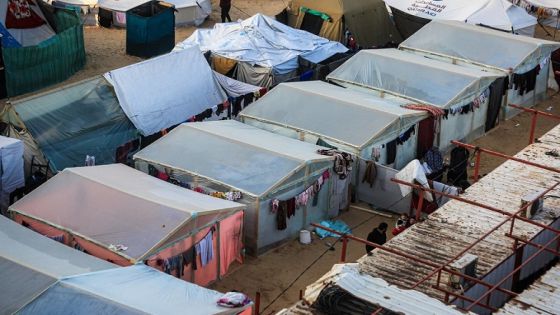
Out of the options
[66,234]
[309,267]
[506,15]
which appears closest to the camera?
[66,234]

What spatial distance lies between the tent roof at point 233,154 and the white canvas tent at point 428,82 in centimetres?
442

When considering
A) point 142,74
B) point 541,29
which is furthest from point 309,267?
point 541,29

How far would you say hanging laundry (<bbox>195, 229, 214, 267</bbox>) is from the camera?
17766 millimetres

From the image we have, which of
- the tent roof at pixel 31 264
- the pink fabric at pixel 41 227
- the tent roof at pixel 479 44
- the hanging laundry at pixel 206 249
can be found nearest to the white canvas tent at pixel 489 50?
the tent roof at pixel 479 44

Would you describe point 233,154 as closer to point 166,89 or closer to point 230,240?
point 230,240

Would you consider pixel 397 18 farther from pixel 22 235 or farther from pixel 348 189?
pixel 22 235

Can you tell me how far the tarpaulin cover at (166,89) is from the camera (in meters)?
23.2

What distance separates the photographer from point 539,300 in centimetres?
1405

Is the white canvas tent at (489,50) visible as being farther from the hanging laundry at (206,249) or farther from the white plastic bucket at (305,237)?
the hanging laundry at (206,249)

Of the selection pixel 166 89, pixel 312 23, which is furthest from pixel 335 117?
pixel 312 23

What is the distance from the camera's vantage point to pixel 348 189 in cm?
2134

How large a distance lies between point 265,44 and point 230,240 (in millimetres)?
10269

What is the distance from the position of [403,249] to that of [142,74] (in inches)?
405

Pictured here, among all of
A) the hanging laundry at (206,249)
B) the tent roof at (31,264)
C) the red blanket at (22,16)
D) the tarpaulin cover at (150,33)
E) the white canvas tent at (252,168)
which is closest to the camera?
the tent roof at (31,264)
